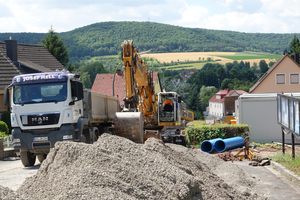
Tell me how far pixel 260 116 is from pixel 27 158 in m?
14.3

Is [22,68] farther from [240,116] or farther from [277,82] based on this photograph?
[277,82]

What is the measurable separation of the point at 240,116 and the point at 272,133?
2.13 meters

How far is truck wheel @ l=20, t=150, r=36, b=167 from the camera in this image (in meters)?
14.6

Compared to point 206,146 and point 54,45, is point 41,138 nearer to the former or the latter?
point 206,146

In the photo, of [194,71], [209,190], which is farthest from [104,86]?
[194,71]

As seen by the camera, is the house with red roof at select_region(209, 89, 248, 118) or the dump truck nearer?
the dump truck

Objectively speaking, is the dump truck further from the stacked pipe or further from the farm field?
the farm field

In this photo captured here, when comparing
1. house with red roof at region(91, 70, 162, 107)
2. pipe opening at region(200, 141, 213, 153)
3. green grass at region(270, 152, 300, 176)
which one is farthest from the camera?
house with red roof at region(91, 70, 162, 107)

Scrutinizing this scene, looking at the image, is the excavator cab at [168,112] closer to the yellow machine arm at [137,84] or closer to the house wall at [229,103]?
the yellow machine arm at [137,84]

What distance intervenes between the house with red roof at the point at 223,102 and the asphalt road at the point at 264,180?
89.2 metres

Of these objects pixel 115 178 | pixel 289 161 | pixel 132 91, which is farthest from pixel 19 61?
Result: pixel 115 178

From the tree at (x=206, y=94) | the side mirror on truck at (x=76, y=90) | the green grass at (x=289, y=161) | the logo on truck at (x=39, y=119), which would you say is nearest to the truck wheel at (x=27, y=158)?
the logo on truck at (x=39, y=119)

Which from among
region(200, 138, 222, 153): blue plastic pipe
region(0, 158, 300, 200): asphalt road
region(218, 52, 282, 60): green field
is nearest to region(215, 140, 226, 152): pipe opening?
region(200, 138, 222, 153): blue plastic pipe

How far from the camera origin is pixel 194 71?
17500 centimetres
